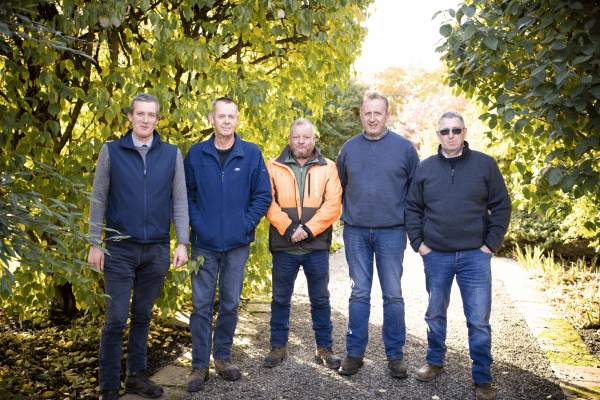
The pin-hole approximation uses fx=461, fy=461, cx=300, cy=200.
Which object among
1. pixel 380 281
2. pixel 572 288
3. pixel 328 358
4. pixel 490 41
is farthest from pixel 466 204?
pixel 572 288

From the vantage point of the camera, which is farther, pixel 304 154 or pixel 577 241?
pixel 577 241

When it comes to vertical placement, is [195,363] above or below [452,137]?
below

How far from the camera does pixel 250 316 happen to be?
4.87 metres

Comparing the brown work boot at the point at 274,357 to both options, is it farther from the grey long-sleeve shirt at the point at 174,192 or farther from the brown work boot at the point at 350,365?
the grey long-sleeve shirt at the point at 174,192

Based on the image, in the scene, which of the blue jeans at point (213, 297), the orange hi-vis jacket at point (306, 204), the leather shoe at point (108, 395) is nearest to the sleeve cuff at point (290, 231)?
the orange hi-vis jacket at point (306, 204)

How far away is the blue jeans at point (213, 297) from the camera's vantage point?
130 inches

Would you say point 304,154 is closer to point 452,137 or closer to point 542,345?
point 452,137

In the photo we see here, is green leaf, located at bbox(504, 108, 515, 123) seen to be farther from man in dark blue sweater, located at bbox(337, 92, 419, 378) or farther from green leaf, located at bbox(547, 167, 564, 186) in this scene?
man in dark blue sweater, located at bbox(337, 92, 419, 378)

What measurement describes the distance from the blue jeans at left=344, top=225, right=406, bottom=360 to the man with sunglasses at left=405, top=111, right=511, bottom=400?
0.61ft

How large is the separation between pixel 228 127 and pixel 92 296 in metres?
1.47

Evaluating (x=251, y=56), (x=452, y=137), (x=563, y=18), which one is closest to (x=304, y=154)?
(x=452, y=137)

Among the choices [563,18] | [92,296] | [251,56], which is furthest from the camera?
[251,56]

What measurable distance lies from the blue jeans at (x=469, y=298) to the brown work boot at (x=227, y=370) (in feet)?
4.68

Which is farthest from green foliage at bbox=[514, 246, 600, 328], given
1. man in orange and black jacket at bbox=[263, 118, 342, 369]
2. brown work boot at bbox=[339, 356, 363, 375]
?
man in orange and black jacket at bbox=[263, 118, 342, 369]
